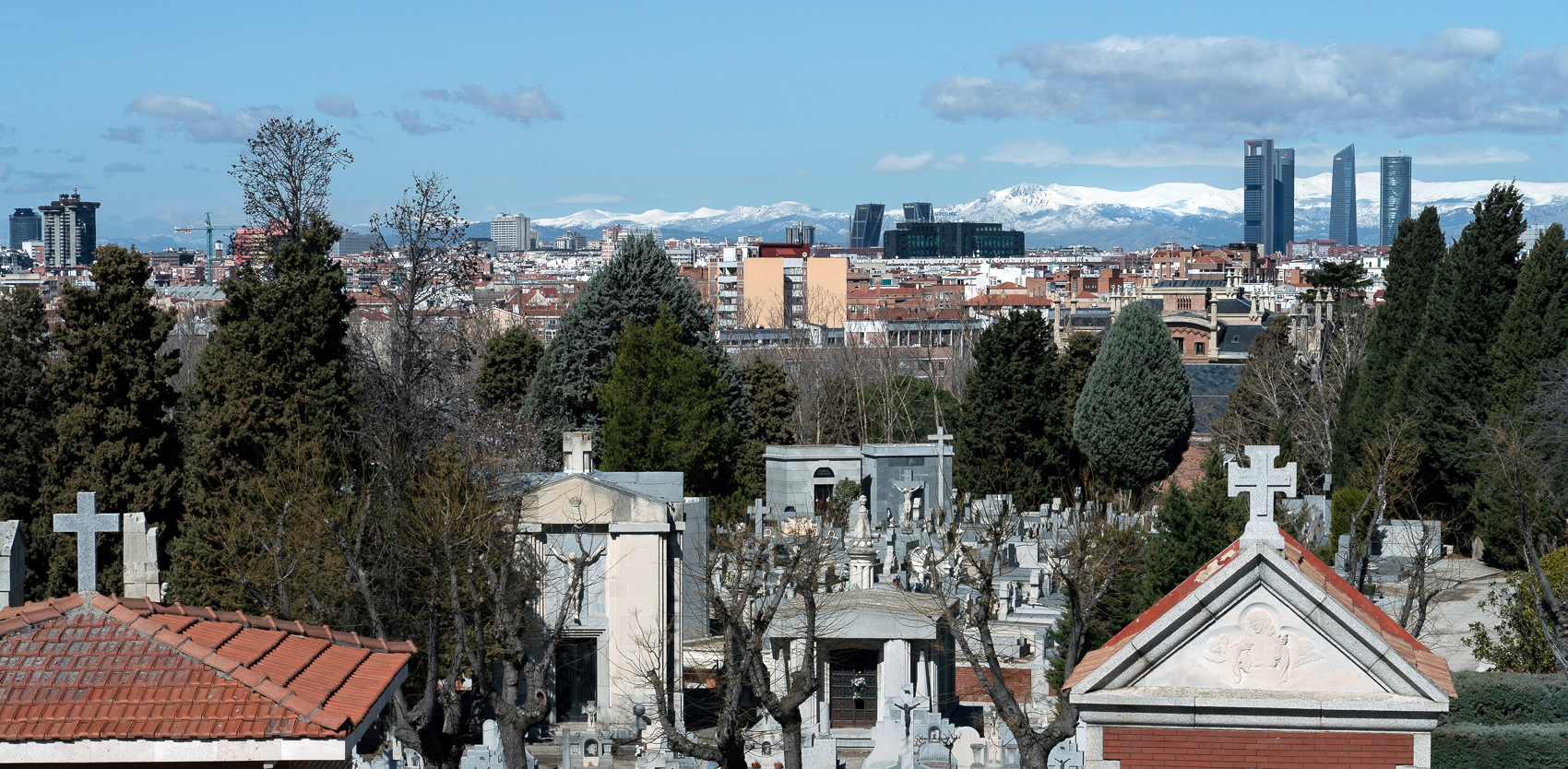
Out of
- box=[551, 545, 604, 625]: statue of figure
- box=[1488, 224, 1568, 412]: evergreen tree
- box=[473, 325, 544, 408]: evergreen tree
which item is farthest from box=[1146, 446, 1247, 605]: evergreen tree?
box=[473, 325, 544, 408]: evergreen tree

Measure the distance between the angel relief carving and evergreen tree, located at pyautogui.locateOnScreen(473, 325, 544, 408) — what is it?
38.3m

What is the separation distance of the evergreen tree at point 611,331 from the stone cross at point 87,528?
29.1 metres

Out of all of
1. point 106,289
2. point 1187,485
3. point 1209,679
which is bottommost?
point 1187,485

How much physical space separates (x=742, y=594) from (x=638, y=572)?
6.34 metres

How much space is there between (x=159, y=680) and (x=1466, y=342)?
2986 cm

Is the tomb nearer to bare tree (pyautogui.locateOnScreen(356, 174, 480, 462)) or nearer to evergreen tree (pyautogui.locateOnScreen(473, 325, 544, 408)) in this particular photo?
bare tree (pyautogui.locateOnScreen(356, 174, 480, 462))

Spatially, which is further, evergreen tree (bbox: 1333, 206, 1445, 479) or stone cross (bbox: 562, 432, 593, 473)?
evergreen tree (bbox: 1333, 206, 1445, 479)

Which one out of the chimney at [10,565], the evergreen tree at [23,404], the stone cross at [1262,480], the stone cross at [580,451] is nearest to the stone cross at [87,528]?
the chimney at [10,565]

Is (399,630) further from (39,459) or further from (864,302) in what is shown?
(864,302)

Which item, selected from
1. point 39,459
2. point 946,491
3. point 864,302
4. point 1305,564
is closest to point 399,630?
point 39,459

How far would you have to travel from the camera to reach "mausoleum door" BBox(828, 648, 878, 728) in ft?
73.0

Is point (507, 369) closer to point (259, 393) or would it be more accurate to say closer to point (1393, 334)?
point (259, 393)

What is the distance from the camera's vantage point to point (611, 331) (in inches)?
1608

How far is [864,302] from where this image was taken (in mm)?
132625
